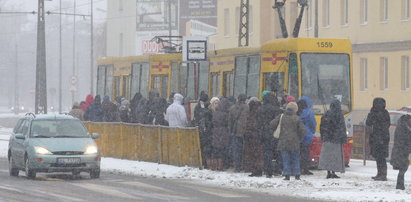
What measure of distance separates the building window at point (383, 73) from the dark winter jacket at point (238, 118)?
34692mm

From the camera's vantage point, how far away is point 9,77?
5965 inches

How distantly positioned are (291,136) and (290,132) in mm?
80

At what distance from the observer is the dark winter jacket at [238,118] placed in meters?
25.4

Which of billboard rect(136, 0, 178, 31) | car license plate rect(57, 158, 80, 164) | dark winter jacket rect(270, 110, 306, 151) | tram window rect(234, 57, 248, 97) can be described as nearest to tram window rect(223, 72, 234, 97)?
tram window rect(234, 57, 248, 97)

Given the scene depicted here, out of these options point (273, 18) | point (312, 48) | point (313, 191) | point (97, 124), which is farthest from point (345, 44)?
point (273, 18)

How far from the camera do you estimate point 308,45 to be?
29.8 metres

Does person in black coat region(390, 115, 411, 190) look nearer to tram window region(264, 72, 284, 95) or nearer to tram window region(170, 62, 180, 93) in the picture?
tram window region(264, 72, 284, 95)

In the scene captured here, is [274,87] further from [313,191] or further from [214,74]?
[313,191]

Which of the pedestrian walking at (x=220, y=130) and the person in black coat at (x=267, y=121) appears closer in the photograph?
the person in black coat at (x=267, y=121)

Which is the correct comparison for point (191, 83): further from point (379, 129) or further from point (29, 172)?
point (379, 129)

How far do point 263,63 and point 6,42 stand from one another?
132m

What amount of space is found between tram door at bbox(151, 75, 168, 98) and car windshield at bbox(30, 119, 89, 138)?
13.9 m

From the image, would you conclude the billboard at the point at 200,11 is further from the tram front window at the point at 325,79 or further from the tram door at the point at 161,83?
the tram front window at the point at 325,79

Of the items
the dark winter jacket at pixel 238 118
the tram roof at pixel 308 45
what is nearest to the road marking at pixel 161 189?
the dark winter jacket at pixel 238 118
